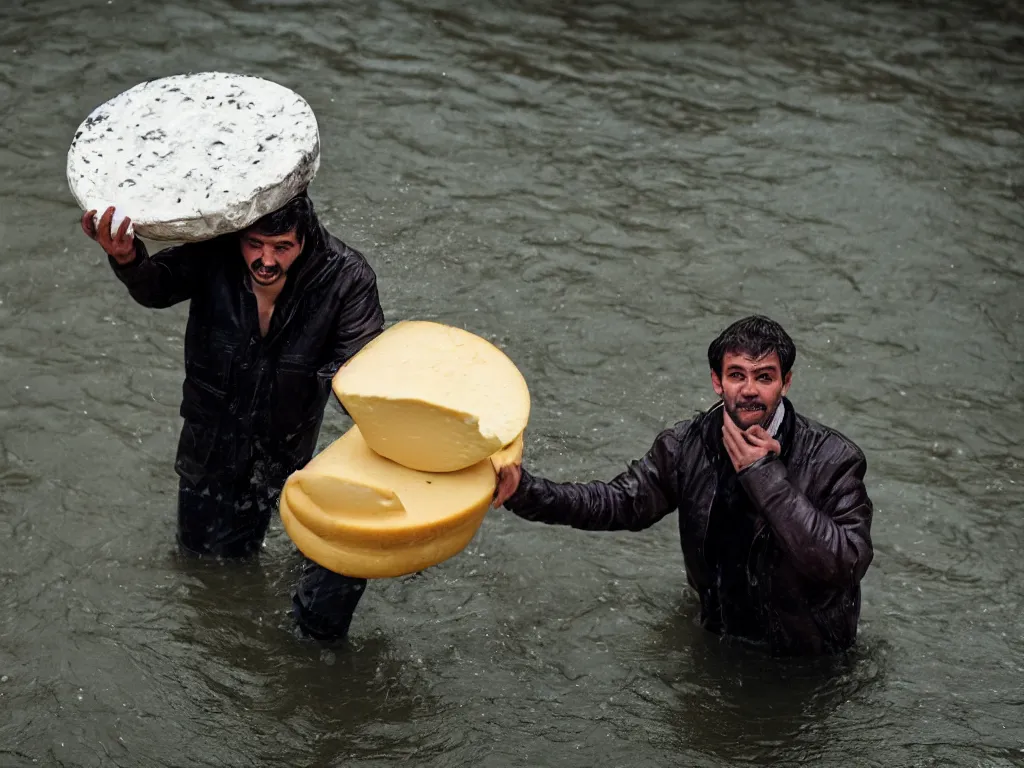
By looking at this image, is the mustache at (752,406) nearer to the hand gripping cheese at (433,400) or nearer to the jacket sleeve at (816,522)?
the jacket sleeve at (816,522)

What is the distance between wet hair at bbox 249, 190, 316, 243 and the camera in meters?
4.95

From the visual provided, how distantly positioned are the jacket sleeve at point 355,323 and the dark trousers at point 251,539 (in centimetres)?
79

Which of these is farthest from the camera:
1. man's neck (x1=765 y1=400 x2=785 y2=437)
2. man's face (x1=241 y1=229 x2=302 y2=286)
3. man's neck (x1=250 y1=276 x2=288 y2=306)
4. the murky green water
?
the murky green water

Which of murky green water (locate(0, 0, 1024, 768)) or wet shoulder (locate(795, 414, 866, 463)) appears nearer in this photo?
wet shoulder (locate(795, 414, 866, 463))

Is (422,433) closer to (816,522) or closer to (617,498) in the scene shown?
(617,498)

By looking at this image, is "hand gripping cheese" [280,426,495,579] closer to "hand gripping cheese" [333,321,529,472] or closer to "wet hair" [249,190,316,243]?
"hand gripping cheese" [333,321,529,472]

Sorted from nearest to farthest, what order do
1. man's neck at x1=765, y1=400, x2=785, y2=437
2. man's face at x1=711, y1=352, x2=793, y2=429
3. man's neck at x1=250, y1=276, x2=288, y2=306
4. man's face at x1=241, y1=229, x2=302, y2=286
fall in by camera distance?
1. man's face at x1=711, y1=352, x2=793, y2=429
2. man's neck at x1=765, y1=400, x2=785, y2=437
3. man's face at x1=241, y1=229, x2=302, y2=286
4. man's neck at x1=250, y1=276, x2=288, y2=306

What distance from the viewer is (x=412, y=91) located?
9781mm

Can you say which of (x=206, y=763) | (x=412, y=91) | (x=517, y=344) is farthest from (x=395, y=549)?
(x=412, y=91)

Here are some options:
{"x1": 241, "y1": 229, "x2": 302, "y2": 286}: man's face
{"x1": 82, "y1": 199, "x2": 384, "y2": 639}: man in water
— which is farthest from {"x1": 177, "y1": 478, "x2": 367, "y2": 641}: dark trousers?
{"x1": 241, "y1": 229, "x2": 302, "y2": 286}: man's face

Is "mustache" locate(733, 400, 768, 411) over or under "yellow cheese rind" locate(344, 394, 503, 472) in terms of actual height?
over

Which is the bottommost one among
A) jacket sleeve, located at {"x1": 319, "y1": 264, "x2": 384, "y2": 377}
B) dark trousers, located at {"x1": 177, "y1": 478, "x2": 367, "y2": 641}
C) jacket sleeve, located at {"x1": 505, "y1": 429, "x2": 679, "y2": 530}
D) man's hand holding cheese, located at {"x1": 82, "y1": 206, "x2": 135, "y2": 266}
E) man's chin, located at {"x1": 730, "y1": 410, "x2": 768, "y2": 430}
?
A: dark trousers, located at {"x1": 177, "y1": 478, "x2": 367, "y2": 641}

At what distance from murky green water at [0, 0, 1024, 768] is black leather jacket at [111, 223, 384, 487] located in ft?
2.80

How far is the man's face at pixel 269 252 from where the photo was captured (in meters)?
5.01
